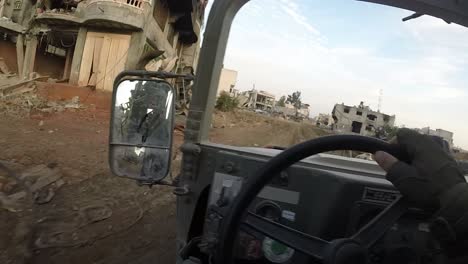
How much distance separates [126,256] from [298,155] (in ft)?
13.0

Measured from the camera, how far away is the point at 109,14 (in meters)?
18.5

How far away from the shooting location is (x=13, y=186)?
7.07m

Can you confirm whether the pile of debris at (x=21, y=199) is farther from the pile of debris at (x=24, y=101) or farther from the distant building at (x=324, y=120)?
the pile of debris at (x=24, y=101)

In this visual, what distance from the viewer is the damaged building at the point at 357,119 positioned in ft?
6.67

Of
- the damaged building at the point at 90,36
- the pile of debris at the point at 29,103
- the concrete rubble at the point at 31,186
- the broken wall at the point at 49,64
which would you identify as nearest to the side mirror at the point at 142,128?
the concrete rubble at the point at 31,186

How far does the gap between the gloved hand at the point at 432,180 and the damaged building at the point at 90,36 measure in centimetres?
1579

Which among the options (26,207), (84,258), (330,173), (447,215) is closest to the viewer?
(447,215)

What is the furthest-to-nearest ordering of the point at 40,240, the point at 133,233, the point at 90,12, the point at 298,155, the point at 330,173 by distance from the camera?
the point at 90,12 < the point at 133,233 < the point at 40,240 < the point at 330,173 < the point at 298,155

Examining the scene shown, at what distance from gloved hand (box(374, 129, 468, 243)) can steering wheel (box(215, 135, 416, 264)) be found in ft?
0.17

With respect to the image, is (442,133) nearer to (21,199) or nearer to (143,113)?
(143,113)

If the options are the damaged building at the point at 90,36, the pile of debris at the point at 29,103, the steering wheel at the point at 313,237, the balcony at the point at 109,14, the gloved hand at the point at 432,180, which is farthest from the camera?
the damaged building at the point at 90,36

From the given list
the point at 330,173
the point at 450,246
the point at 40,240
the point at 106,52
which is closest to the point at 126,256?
the point at 40,240

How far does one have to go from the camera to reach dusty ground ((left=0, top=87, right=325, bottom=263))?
3520 mm

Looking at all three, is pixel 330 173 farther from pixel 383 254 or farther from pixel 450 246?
pixel 450 246
